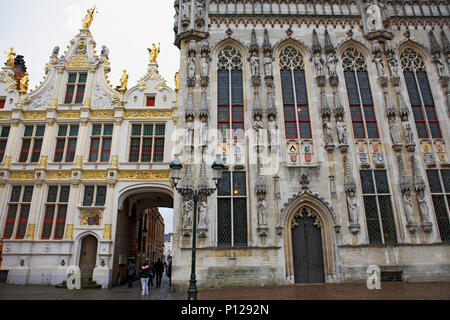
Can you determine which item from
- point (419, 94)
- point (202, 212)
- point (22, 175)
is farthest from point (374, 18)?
point (22, 175)

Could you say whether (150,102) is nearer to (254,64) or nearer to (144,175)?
(144,175)

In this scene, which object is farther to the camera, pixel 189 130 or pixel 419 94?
pixel 419 94

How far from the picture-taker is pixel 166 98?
799 inches

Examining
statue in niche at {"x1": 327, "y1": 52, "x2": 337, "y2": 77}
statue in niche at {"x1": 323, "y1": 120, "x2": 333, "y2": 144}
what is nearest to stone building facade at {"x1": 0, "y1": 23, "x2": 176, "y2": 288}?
statue in niche at {"x1": 323, "y1": 120, "x2": 333, "y2": 144}

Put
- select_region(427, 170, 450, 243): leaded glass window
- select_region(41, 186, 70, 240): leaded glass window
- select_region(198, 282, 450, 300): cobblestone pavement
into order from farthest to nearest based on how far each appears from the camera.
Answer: select_region(41, 186, 70, 240): leaded glass window
select_region(427, 170, 450, 243): leaded glass window
select_region(198, 282, 450, 300): cobblestone pavement

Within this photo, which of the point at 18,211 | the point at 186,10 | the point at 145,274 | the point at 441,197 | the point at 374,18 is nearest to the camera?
the point at 145,274

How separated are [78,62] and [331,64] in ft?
59.7

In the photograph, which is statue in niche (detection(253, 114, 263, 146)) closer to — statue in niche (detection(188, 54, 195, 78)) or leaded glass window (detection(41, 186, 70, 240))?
statue in niche (detection(188, 54, 195, 78))

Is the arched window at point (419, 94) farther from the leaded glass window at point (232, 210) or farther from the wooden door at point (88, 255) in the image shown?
the wooden door at point (88, 255)

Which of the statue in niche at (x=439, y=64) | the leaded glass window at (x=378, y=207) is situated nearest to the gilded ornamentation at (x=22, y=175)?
the leaded glass window at (x=378, y=207)

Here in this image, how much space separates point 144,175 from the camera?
18.5 meters

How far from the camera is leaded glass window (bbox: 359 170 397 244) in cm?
1574

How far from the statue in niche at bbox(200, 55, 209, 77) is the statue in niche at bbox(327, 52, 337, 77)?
807 cm
